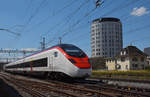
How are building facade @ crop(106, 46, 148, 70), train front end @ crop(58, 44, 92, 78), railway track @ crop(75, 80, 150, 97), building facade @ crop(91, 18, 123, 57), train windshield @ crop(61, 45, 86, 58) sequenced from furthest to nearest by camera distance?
1. building facade @ crop(91, 18, 123, 57)
2. building facade @ crop(106, 46, 148, 70)
3. train windshield @ crop(61, 45, 86, 58)
4. train front end @ crop(58, 44, 92, 78)
5. railway track @ crop(75, 80, 150, 97)

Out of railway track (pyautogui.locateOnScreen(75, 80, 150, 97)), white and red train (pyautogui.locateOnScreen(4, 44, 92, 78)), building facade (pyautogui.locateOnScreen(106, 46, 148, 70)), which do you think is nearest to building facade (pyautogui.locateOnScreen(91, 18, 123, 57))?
building facade (pyautogui.locateOnScreen(106, 46, 148, 70))

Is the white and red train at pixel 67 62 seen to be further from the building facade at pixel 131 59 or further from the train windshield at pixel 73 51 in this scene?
the building facade at pixel 131 59

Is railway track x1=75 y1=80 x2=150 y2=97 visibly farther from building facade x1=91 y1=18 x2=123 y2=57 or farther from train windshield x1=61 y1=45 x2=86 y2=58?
building facade x1=91 y1=18 x2=123 y2=57

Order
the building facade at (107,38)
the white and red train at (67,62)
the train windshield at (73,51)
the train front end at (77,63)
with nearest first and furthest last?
the train front end at (77,63) < the white and red train at (67,62) < the train windshield at (73,51) < the building facade at (107,38)

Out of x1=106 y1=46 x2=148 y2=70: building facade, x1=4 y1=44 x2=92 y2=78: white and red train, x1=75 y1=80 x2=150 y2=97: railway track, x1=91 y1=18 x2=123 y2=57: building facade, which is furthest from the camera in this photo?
x1=91 y1=18 x2=123 y2=57: building facade

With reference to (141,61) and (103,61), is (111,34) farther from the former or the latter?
(141,61)

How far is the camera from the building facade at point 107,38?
443 ft

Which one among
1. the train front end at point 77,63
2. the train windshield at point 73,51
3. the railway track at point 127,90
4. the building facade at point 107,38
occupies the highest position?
the building facade at point 107,38

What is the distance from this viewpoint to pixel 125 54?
62.2m

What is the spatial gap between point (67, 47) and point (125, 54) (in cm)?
4764

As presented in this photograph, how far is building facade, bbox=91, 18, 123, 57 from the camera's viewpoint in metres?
135

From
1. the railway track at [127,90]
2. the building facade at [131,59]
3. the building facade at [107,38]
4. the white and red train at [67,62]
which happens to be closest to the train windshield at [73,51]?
the white and red train at [67,62]

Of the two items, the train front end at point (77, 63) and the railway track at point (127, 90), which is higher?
the train front end at point (77, 63)

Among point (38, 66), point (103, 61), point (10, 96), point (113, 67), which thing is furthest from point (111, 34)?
point (10, 96)
